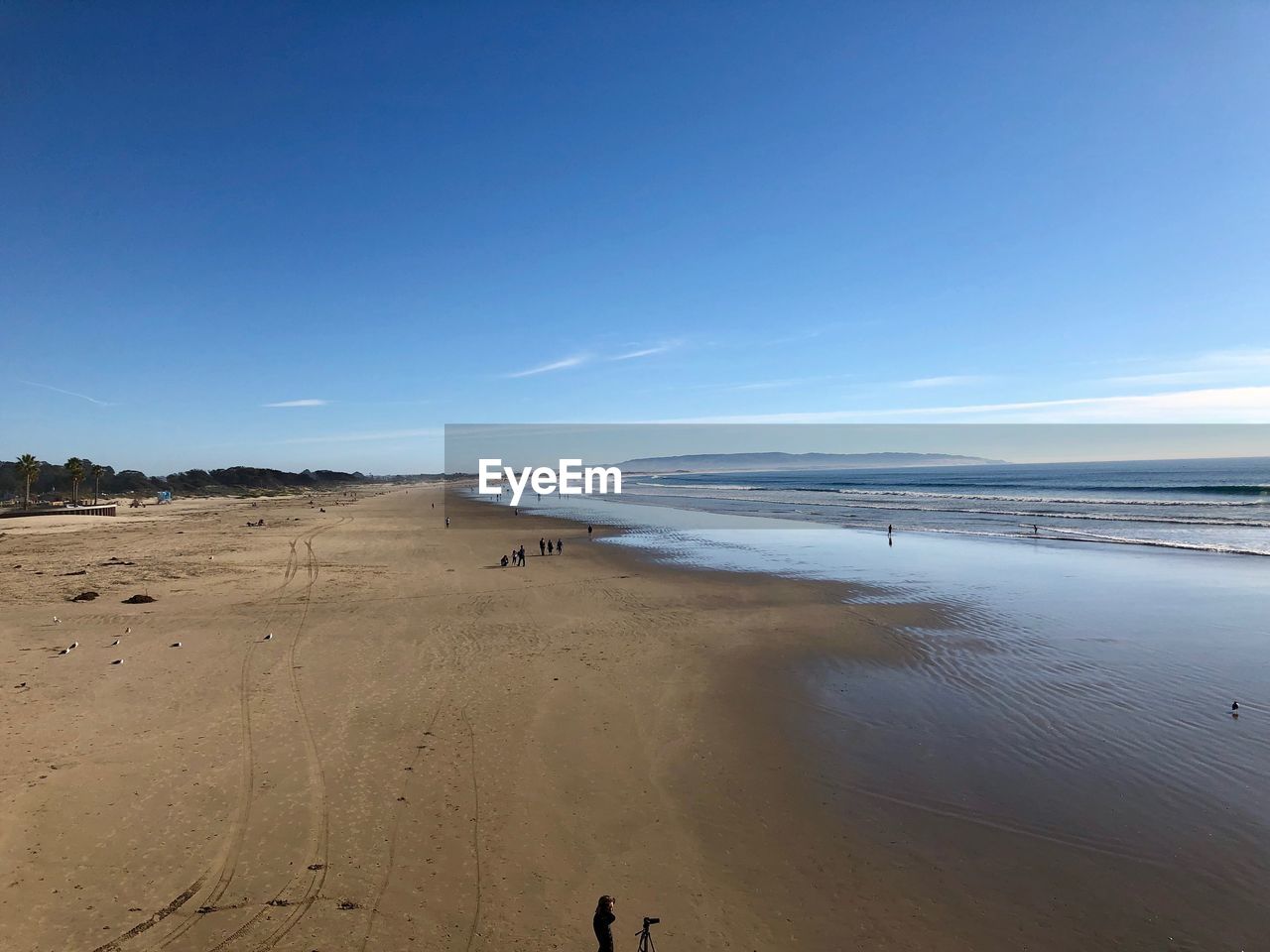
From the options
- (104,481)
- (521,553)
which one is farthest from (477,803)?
(104,481)

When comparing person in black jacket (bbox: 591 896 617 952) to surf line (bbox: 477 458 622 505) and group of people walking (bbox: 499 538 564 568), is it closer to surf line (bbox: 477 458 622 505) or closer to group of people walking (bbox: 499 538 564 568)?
group of people walking (bbox: 499 538 564 568)

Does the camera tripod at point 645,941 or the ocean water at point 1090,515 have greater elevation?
the ocean water at point 1090,515

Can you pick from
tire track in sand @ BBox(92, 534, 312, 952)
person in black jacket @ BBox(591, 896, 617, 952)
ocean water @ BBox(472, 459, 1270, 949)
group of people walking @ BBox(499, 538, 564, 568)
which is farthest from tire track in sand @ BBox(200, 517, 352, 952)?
group of people walking @ BBox(499, 538, 564, 568)

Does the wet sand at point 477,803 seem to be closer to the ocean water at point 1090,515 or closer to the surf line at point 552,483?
the ocean water at point 1090,515

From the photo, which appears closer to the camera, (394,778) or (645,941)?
(645,941)

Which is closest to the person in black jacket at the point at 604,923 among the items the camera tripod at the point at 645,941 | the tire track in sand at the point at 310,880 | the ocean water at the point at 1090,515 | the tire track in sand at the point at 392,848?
the camera tripod at the point at 645,941

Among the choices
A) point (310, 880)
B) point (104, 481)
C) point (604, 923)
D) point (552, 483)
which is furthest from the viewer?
point (552, 483)

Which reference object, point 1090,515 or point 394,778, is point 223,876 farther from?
point 1090,515

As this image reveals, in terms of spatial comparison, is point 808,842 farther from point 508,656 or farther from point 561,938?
point 508,656
